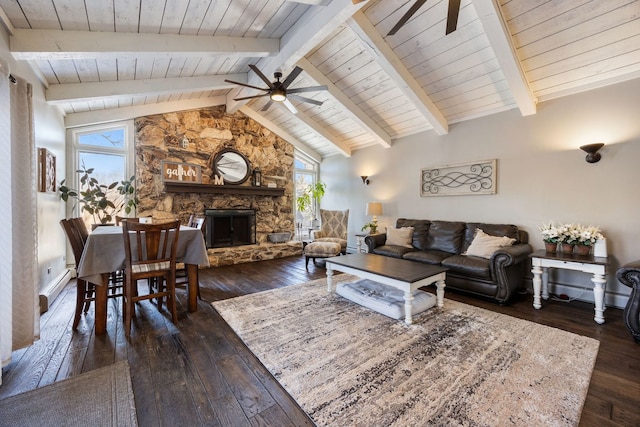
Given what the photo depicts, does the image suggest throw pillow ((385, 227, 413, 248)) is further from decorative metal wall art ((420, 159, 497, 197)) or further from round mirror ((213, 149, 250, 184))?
round mirror ((213, 149, 250, 184))

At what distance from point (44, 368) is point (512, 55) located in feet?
16.6

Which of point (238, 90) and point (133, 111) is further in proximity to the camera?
point (238, 90)

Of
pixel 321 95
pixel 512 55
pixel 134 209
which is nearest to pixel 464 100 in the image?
pixel 512 55

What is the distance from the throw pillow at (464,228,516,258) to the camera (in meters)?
3.53

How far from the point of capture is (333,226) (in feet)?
19.1

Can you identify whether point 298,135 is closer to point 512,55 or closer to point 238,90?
point 238,90

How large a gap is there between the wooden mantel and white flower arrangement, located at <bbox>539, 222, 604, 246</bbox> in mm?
4692

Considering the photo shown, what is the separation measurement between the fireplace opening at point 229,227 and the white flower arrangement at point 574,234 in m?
4.98

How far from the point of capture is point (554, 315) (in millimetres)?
2891

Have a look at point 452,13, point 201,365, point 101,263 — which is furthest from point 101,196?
point 452,13

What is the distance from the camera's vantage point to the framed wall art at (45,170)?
300cm

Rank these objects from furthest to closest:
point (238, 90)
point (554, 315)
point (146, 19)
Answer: point (238, 90), point (554, 315), point (146, 19)

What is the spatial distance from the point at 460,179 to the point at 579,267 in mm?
2007

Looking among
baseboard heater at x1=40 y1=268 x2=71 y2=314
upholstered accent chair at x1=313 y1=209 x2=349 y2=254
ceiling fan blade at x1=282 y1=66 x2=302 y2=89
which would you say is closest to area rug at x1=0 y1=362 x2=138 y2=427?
baseboard heater at x1=40 y1=268 x2=71 y2=314
